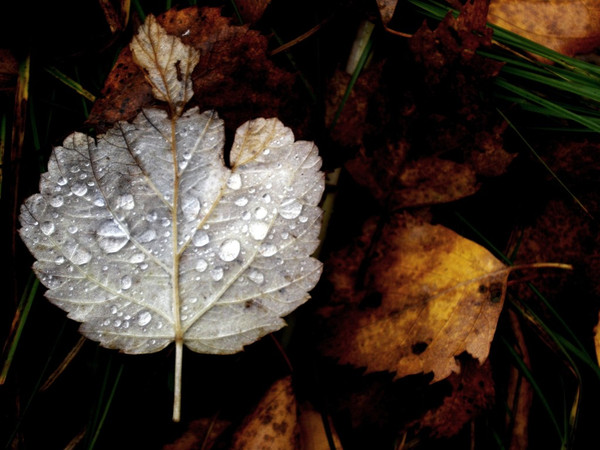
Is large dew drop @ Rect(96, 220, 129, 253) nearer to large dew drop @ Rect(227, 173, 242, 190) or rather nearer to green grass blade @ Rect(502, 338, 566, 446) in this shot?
large dew drop @ Rect(227, 173, 242, 190)

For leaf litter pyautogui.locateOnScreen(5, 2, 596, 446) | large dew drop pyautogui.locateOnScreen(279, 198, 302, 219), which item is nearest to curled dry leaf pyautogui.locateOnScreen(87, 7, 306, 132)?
leaf litter pyautogui.locateOnScreen(5, 2, 596, 446)

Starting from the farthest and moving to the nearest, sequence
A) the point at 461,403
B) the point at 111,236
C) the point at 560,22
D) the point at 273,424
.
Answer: the point at 560,22 → the point at 461,403 → the point at 273,424 → the point at 111,236

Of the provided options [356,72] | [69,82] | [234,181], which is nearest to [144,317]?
[234,181]

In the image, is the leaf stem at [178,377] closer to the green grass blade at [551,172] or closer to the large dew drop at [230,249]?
the large dew drop at [230,249]

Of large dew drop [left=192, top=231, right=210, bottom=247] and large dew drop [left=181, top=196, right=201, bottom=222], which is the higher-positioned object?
large dew drop [left=181, top=196, right=201, bottom=222]

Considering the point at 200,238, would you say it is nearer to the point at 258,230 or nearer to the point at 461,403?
the point at 258,230

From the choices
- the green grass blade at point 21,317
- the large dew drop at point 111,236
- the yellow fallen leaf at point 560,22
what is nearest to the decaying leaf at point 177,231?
Result: the large dew drop at point 111,236
